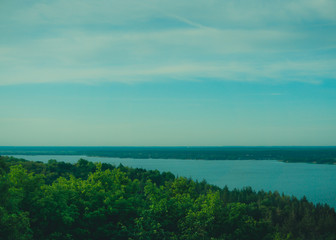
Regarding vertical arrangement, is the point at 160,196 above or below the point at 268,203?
above

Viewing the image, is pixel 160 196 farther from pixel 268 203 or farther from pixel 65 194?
pixel 268 203

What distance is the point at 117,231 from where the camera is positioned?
1869cm

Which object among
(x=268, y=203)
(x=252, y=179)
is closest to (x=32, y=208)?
(x=268, y=203)

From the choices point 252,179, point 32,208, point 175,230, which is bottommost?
point 252,179

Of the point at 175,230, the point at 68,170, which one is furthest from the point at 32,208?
the point at 68,170

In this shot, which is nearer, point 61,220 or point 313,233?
point 61,220

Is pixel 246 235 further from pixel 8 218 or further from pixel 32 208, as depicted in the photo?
pixel 8 218

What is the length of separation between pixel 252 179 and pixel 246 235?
7907 centimetres

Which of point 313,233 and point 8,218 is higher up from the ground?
point 8,218

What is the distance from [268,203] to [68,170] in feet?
127

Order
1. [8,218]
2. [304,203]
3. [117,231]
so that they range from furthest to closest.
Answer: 1. [304,203]
2. [117,231]
3. [8,218]

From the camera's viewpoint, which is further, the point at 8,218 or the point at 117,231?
the point at 117,231

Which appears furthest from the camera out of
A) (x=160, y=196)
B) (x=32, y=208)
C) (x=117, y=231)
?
(x=160, y=196)

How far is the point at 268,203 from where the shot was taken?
48.9 metres
